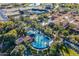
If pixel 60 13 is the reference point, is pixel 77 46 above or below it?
below

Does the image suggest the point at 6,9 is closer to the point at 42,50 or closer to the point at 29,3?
the point at 29,3

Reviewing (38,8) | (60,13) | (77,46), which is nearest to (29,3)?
(38,8)

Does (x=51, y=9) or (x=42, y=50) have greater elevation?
(x=51, y=9)

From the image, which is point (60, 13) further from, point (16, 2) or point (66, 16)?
point (16, 2)

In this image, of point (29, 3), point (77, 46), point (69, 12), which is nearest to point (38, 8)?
point (29, 3)

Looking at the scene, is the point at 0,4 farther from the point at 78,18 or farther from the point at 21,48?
the point at 78,18
